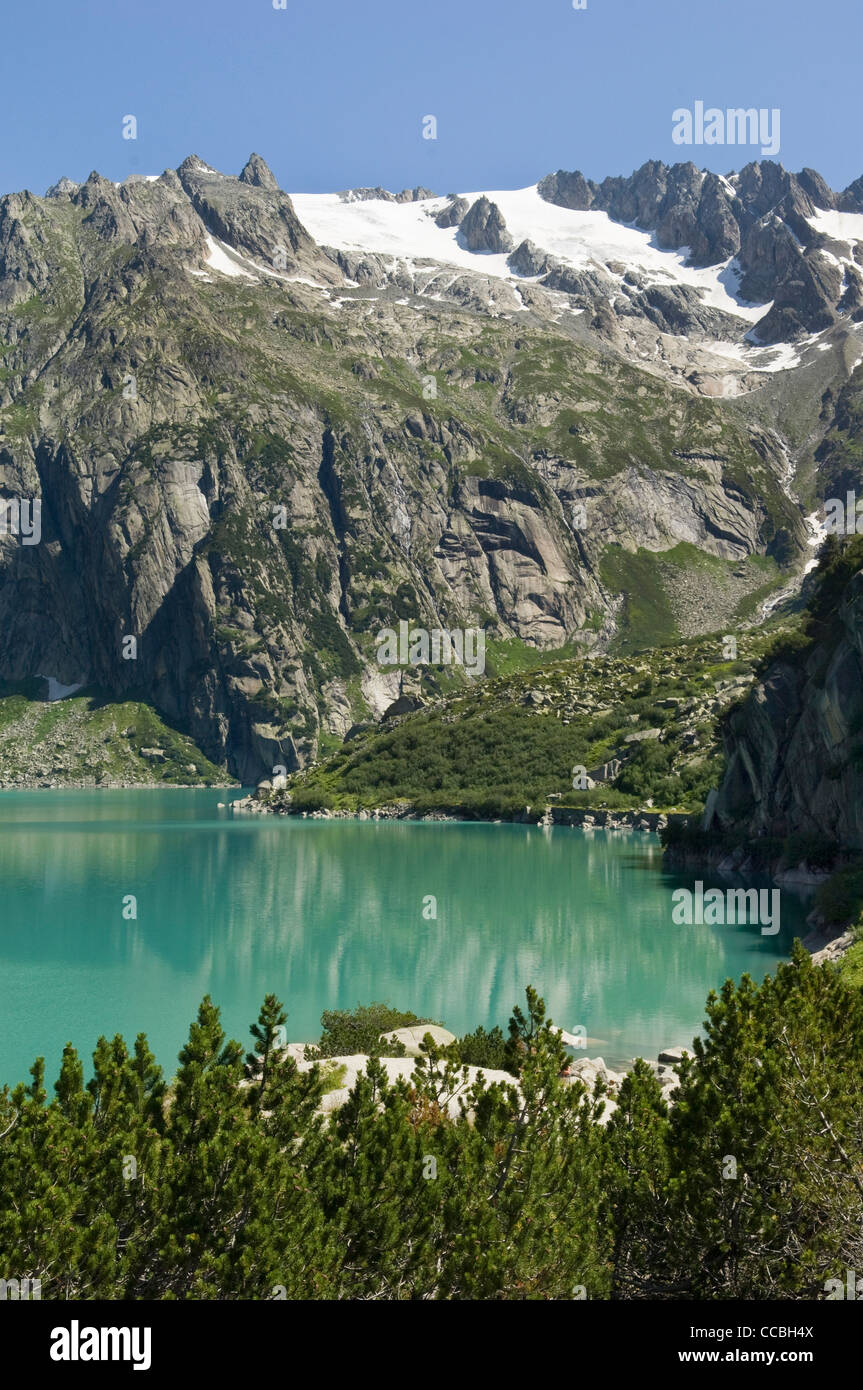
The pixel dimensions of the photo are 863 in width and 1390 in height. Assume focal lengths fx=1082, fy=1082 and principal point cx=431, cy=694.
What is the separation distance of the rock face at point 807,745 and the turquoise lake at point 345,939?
224 inches

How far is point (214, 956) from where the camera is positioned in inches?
1809

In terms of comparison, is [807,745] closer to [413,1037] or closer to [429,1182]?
[413,1037]

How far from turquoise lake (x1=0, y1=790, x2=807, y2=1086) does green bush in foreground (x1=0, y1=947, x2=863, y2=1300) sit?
18201 mm

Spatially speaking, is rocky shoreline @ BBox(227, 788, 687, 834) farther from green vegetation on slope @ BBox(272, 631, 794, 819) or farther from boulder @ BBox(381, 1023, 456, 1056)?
boulder @ BBox(381, 1023, 456, 1056)

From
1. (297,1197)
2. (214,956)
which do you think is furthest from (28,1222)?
(214,956)

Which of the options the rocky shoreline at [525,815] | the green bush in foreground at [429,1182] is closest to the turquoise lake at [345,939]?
the rocky shoreline at [525,815]

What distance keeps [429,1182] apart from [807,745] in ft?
192

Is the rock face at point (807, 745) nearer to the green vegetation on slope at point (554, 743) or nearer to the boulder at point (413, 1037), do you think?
the green vegetation on slope at point (554, 743)

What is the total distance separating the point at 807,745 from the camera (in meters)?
64.6

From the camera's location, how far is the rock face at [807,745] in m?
55.1

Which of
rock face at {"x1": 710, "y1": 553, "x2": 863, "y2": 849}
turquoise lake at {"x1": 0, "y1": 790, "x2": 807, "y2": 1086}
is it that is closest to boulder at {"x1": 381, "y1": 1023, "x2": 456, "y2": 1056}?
turquoise lake at {"x1": 0, "y1": 790, "x2": 807, "y2": 1086}

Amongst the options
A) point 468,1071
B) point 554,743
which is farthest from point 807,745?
point 554,743

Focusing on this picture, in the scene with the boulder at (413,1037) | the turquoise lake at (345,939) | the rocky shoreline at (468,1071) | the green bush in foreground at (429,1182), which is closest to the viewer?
the green bush in foreground at (429,1182)
